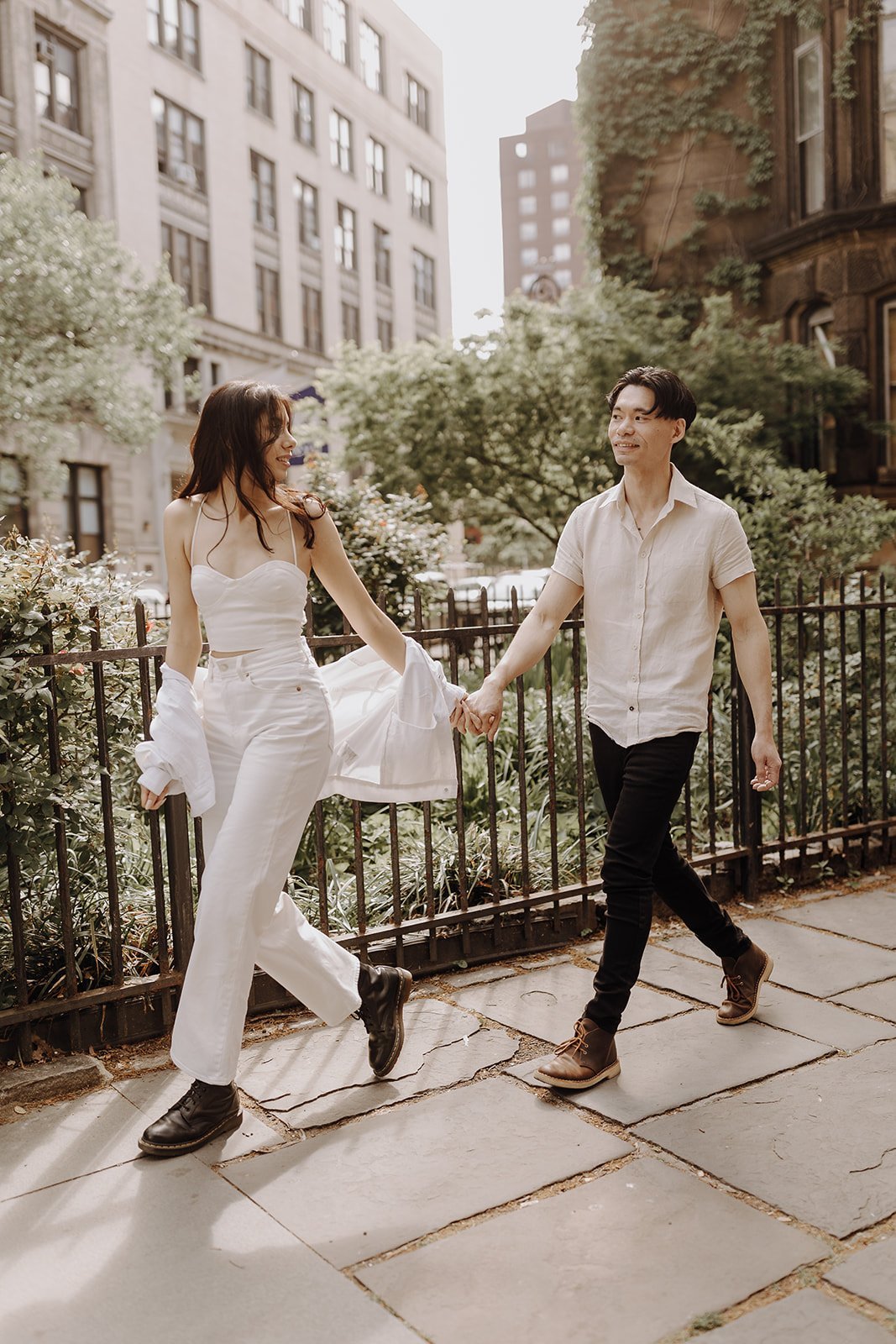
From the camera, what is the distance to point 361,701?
375 centimetres

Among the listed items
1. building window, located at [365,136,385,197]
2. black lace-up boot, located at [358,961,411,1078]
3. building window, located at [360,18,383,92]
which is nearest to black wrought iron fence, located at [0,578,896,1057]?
black lace-up boot, located at [358,961,411,1078]

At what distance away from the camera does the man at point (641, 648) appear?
3.48m

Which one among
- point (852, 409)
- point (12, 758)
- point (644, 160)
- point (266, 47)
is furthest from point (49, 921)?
point (266, 47)

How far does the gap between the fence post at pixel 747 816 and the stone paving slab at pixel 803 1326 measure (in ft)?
10.5

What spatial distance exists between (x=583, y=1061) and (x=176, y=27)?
3707cm

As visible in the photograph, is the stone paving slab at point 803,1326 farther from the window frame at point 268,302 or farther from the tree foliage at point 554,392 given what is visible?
the window frame at point 268,302

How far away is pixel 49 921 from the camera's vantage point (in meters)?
4.11

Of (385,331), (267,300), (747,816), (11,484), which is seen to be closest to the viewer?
(747,816)

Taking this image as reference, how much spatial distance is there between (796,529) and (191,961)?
7.62 m

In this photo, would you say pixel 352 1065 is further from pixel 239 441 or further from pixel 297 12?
pixel 297 12

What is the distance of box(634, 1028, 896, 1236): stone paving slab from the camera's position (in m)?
2.81

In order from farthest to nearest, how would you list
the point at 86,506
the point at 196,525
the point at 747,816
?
1. the point at 86,506
2. the point at 747,816
3. the point at 196,525

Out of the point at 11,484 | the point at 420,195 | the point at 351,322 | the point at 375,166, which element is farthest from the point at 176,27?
the point at 11,484

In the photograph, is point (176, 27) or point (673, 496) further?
point (176, 27)
